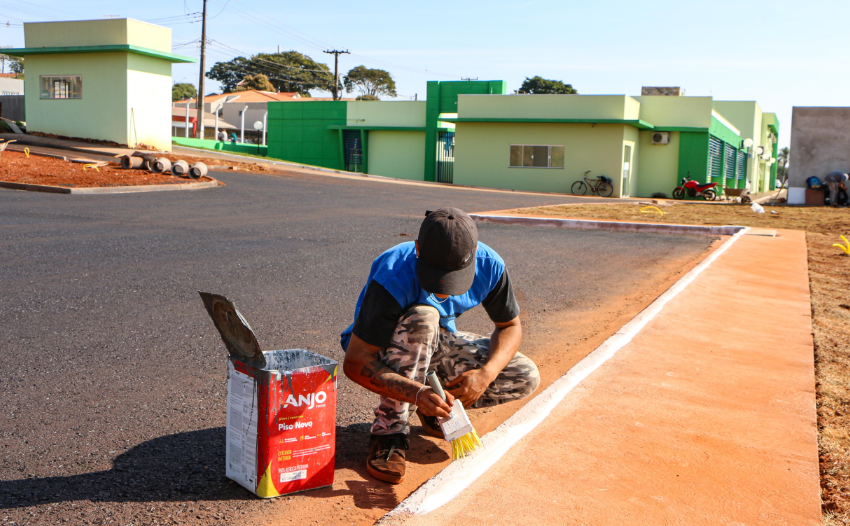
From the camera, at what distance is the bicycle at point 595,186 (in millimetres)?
32812

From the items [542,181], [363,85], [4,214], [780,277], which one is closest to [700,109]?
[542,181]

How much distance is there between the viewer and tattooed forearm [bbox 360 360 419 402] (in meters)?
2.94

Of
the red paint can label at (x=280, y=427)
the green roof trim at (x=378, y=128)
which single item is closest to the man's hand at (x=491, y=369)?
the red paint can label at (x=280, y=427)

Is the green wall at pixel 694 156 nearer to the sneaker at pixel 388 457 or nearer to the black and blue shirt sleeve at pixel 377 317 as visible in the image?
the sneaker at pixel 388 457

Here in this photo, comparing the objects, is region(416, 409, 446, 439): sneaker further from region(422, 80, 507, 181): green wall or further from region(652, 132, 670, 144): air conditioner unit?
region(422, 80, 507, 181): green wall

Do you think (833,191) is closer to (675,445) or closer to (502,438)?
(675,445)

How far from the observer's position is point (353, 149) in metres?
40.8

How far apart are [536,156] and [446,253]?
32746mm

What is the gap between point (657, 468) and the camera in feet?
10.5

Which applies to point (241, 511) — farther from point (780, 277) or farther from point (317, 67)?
point (317, 67)

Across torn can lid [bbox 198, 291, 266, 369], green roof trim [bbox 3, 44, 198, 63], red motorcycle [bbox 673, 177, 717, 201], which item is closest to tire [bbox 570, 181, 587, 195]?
red motorcycle [bbox 673, 177, 717, 201]

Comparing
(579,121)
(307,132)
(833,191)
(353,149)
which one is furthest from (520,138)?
(833,191)

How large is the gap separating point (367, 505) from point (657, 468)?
1.31 meters

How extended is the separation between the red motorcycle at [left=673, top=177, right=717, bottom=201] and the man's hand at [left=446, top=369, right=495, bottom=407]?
30.5m
